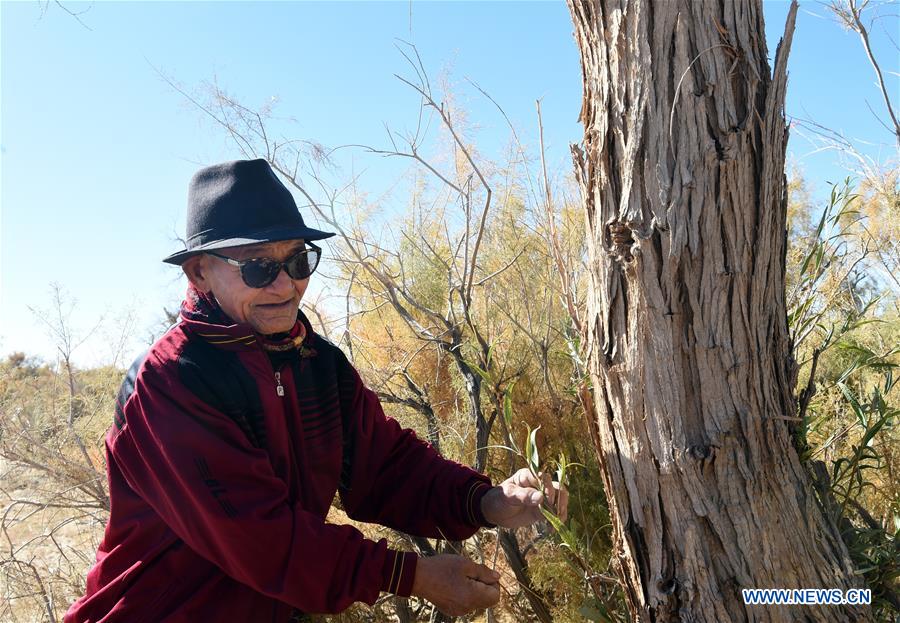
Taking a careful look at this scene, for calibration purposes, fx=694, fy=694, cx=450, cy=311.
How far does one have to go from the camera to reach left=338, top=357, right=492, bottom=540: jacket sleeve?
216 centimetres

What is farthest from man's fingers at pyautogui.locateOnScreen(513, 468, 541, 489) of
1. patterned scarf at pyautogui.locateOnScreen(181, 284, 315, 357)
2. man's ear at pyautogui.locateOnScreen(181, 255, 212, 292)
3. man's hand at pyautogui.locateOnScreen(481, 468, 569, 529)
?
man's ear at pyautogui.locateOnScreen(181, 255, 212, 292)

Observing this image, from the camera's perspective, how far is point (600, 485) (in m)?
2.93

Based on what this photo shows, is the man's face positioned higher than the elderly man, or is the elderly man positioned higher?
the man's face

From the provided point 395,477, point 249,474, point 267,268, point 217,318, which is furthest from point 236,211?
point 395,477

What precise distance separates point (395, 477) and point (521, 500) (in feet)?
1.54

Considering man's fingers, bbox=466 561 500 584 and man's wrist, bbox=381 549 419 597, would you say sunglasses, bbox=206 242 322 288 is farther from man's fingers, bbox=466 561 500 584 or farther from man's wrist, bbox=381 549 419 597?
man's fingers, bbox=466 561 500 584

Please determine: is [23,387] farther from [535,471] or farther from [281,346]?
[535,471]

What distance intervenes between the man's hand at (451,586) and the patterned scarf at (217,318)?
28.8 inches

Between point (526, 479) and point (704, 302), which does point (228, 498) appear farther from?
point (704, 302)

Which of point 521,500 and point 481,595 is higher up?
point 521,500

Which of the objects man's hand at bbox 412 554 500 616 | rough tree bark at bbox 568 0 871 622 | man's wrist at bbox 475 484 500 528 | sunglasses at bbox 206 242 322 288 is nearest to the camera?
rough tree bark at bbox 568 0 871 622

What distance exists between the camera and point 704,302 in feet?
5.36

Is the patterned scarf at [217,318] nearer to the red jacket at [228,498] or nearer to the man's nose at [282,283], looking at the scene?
the red jacket at [228,498]

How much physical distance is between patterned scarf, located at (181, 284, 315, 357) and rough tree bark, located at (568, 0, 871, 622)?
0.94 m
